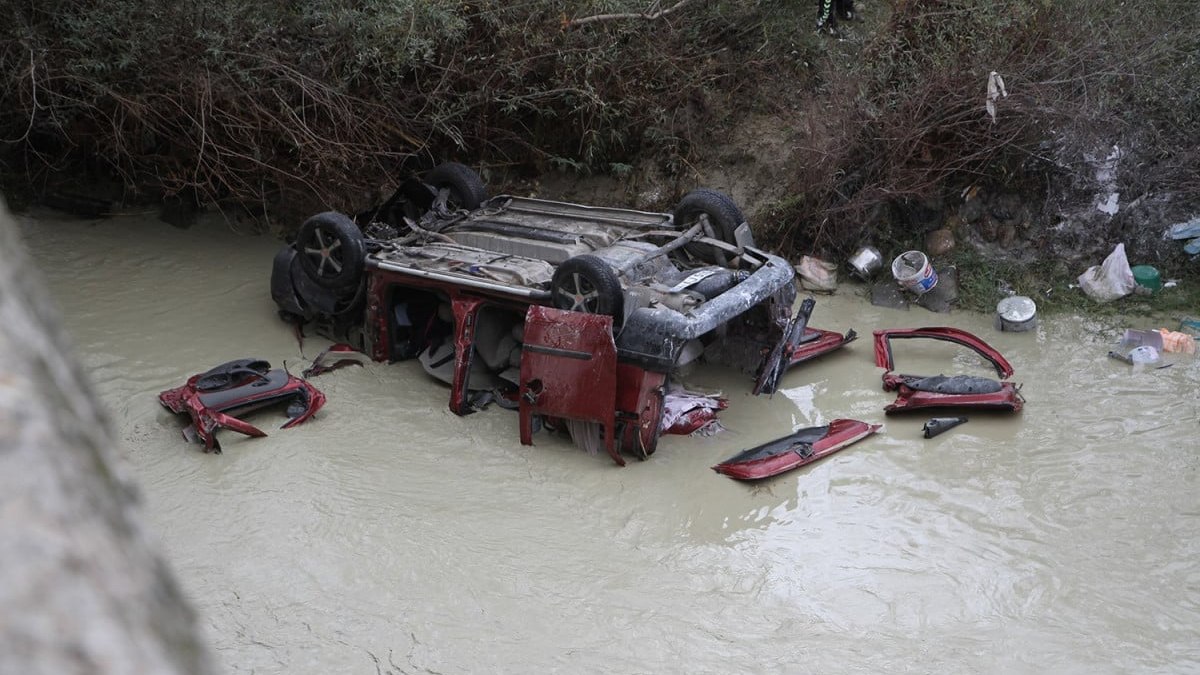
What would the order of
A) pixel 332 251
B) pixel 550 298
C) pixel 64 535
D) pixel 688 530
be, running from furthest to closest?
1. pixel 332 251
2. pixel 550 298
3. pixel 688 530
4. pixel 64 535

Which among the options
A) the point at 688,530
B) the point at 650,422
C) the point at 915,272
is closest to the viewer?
the point at 688,530

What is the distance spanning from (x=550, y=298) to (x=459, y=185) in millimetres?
2461

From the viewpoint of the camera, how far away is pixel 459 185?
8.97m

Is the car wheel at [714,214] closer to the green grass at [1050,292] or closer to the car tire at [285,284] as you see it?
the green grass at [1050,292]

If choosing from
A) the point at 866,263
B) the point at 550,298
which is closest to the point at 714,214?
the point at 550,298

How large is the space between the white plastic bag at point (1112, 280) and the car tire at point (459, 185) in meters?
5.59

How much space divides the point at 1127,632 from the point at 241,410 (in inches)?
220

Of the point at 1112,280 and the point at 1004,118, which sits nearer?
the point at 1112,280

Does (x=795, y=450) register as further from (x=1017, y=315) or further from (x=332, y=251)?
(x=332, y=251)

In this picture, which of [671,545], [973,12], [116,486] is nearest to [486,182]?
[973,12]

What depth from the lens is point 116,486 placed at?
71 cm

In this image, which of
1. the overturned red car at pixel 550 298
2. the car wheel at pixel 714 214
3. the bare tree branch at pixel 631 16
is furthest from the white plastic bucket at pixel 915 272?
the bare tree branch at pixel 631 16

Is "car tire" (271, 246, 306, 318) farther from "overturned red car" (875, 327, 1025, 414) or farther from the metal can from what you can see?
the metal can

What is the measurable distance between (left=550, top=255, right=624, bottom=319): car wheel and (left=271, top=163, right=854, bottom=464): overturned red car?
11 mm
